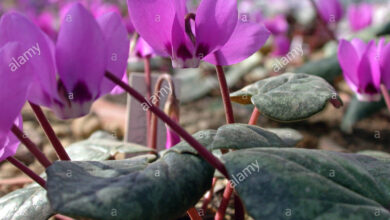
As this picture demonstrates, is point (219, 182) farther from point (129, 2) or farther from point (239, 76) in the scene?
point (239, 76)

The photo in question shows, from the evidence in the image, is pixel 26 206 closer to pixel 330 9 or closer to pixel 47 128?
pixel 47 128

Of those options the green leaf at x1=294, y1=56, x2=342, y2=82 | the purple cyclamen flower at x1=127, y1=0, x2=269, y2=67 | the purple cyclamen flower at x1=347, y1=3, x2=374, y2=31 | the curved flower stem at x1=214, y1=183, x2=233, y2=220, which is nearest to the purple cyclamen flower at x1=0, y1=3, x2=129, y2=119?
the purple cyclamen flower at x1=127, y1=0, x2=269, y2=67

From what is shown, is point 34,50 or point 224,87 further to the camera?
point 224,87

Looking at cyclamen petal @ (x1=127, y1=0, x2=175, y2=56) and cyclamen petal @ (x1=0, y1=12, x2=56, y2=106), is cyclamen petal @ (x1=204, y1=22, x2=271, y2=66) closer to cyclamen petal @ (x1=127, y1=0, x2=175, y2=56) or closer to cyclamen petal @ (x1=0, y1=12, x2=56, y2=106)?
cyclamen petal @ (x1=127, y1=0, x2=175, y2=56)

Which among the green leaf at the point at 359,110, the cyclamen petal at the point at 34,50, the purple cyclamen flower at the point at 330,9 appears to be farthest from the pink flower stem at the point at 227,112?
the purple cyclamen flower at the point at 330,9

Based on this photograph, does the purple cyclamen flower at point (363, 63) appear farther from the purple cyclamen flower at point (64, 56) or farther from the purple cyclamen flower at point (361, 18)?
the purple cyclamen flower at point (361, 18)

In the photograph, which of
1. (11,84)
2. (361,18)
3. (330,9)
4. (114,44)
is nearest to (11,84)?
(11,84)
